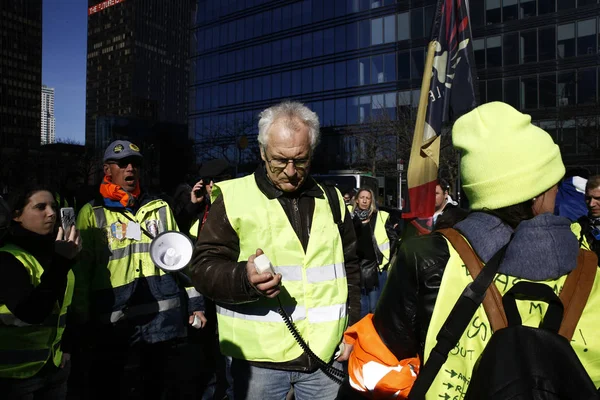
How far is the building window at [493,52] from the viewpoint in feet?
118

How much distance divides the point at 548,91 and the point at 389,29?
44.8 ft

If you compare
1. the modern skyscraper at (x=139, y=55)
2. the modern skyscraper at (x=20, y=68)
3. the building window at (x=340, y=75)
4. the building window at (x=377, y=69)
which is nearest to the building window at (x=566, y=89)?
the building window at (x=377, y=69)

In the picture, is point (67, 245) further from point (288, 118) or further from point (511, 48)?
point (511, 48)

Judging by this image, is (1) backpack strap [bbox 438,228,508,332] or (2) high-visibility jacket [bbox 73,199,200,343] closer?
(1) backpack strap [bbox 438,228,508,332]

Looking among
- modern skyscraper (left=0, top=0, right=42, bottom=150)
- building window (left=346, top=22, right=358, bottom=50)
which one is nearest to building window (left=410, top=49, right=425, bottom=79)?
building window (left=346, top=22, right=358, bottom=50)

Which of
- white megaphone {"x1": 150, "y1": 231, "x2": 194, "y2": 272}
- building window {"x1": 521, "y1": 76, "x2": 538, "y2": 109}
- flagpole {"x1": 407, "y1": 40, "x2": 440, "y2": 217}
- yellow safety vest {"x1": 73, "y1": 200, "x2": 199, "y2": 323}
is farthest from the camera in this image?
building window {"x1": 521, "y1": 76, "x2": 538, "y2": 109}

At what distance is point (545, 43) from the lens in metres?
34.1

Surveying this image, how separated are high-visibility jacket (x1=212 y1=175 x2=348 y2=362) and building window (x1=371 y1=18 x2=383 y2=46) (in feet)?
137

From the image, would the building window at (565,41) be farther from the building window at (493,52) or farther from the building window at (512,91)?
the building window at (493,52)

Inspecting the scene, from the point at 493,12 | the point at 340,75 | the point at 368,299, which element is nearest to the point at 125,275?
the point at 368,299

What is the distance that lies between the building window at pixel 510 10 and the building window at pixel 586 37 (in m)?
4.28

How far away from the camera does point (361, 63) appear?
42.7 metres

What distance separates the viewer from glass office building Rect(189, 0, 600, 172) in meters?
32.6

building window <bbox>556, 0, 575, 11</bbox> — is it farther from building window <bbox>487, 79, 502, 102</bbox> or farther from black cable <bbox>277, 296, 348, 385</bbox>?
black cable <bbox>277, 296, 348, 385</bbox>
